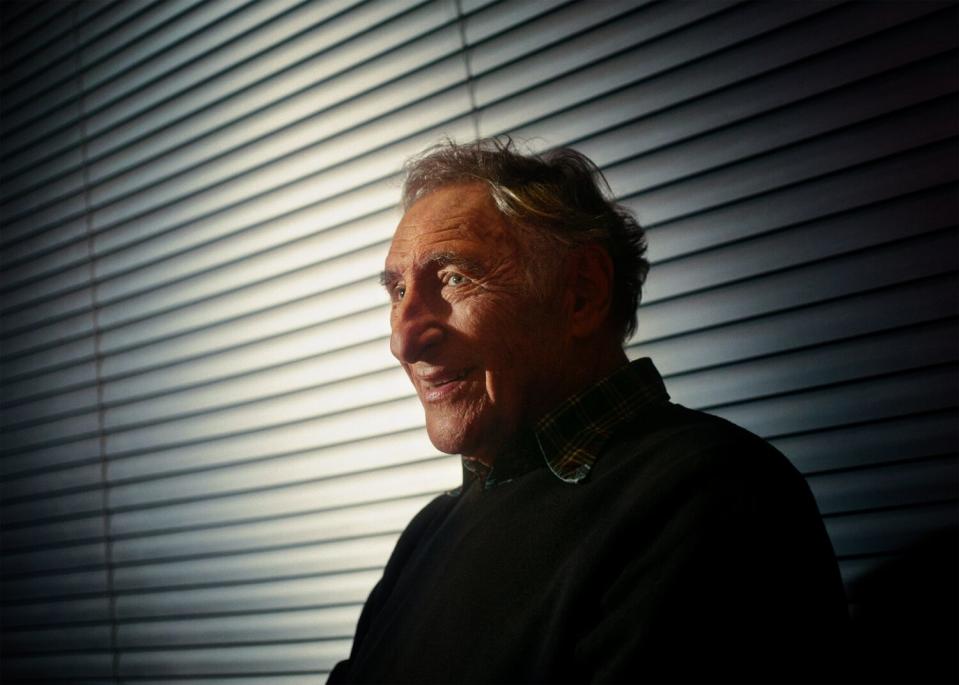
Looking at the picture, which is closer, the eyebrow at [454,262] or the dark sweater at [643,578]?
the dark sweater at [643,578]

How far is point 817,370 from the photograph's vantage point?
1.52 metres

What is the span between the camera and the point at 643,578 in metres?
1.04

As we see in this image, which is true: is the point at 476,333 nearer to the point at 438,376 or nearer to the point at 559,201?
the point at 438,376

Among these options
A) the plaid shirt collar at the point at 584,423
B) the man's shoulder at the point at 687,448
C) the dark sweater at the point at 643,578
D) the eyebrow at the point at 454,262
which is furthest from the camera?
the eyebrow at the point at 454,262

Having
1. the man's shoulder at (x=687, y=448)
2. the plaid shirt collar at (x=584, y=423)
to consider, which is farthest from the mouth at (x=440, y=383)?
the man's shoulder at (x=687, y=448)

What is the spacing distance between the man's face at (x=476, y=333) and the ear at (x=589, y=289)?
49 millimetres

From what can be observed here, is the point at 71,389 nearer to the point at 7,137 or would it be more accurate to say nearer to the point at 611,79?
the point at 7,137

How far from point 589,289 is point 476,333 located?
0.31m

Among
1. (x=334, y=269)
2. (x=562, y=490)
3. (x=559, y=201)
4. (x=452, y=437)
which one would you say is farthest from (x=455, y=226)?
(x=334, y=269)

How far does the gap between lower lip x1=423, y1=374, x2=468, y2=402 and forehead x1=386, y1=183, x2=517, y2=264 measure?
31cm

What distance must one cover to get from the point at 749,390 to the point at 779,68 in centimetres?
82

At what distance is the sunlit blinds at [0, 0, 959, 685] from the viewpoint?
1.47 metres

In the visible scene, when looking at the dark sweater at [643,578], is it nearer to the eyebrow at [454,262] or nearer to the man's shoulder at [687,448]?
the man's shoulder at [687,448]

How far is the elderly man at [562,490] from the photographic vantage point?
3.27 ft
